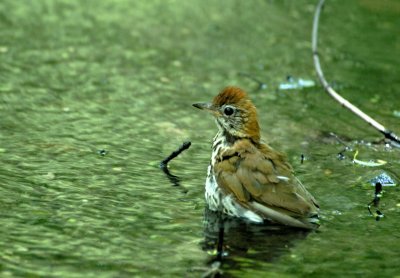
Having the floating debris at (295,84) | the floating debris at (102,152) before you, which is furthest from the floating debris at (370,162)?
the floating debris at (295,84)

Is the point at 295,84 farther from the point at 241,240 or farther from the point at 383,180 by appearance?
the point at 241,240

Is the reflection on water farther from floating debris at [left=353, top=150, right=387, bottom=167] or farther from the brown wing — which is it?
floating debris at [left=353, top=150, right=387, bottom=167]

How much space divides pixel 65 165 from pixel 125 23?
18.3 feet

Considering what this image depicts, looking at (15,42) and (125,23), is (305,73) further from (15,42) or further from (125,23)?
(15,42)

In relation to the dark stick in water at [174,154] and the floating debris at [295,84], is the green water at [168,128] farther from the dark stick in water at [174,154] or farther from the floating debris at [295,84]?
the floating debris at [295,84]

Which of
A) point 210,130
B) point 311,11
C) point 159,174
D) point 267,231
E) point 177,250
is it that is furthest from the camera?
point 311,11

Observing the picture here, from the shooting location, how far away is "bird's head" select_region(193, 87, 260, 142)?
23.1 ft

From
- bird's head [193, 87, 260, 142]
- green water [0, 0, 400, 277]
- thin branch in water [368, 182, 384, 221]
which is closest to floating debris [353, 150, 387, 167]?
green water [0, 0, 400, 277]

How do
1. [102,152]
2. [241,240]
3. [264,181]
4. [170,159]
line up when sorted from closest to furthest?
[241,240] < [264,181] < [170,159] < [102,152]

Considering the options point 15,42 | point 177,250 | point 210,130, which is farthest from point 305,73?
point 177,250

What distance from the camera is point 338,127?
9.35 m

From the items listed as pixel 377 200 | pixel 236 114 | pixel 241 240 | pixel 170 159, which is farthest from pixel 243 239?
pixel 170 159

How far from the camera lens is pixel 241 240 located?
6156 millimetres

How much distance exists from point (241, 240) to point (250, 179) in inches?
20.5
